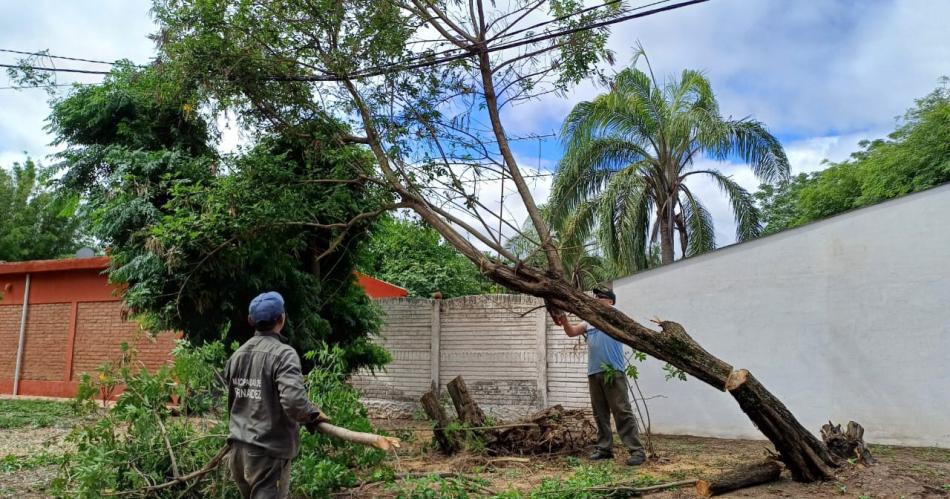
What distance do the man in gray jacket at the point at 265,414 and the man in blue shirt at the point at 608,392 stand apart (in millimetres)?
3366

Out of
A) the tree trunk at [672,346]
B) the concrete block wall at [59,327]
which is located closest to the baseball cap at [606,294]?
the tree trunk at [672,346]

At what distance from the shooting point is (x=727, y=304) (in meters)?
8.54

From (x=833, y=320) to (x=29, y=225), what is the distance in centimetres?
3279

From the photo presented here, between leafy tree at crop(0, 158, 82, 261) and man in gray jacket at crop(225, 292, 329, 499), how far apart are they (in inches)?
1153

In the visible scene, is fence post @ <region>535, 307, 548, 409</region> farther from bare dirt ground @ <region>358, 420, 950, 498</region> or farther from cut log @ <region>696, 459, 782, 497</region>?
cut log @ <region>696, 459, 782, 497</region>

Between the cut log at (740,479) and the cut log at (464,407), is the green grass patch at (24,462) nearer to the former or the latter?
the cut log at (464,407)

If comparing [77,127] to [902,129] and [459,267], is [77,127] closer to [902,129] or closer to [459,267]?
[459,267]

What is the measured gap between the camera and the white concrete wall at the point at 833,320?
7.35 meters

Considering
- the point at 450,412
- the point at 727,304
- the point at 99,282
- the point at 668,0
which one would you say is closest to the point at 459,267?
the point at 99,282

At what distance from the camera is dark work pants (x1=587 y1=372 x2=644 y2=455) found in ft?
22.5

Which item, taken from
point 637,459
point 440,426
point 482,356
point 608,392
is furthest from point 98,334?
point 637,459

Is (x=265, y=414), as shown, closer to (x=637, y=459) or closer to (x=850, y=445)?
(x=637, y=459)

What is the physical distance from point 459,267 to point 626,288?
12.5 metres

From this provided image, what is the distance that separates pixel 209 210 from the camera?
7816 millimetres
